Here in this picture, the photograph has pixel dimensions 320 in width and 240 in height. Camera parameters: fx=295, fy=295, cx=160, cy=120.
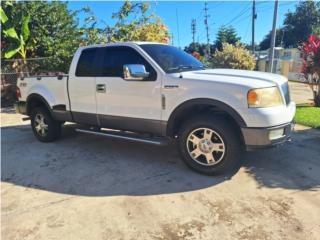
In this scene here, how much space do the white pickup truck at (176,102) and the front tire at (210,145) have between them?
14 millimetres

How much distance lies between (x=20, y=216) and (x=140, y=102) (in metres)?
2.34

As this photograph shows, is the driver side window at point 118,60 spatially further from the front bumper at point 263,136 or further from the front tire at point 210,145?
the front bumper at point 263,136

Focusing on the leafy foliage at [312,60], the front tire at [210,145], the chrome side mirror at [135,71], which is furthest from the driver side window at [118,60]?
the leafy foliage at [312,60]

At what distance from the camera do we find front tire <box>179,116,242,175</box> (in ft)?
13.5

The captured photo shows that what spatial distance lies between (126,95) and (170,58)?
0.98 metres

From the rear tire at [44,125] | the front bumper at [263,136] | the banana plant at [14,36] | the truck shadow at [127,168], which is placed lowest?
the truck shadow at [127,168]

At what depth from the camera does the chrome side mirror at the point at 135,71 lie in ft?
14.6

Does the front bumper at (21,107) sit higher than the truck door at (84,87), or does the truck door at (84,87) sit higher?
the truck door at (84,87)

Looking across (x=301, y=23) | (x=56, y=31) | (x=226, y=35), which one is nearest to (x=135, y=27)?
(x=56, y=31)

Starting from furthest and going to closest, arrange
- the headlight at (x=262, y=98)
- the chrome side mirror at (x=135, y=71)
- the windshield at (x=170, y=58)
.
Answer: the windshield at (x=170, y=58), the chrome side mirror at (x=135, y=71), the headlight at (x=262, y=98)

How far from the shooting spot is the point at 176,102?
4406 millimetres

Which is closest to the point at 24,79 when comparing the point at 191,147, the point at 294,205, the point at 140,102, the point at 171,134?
the point at 140,102

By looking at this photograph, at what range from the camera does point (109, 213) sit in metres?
3.45

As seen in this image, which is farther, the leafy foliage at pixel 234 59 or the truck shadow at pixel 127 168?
the leafy foliage at pixel 234 59
